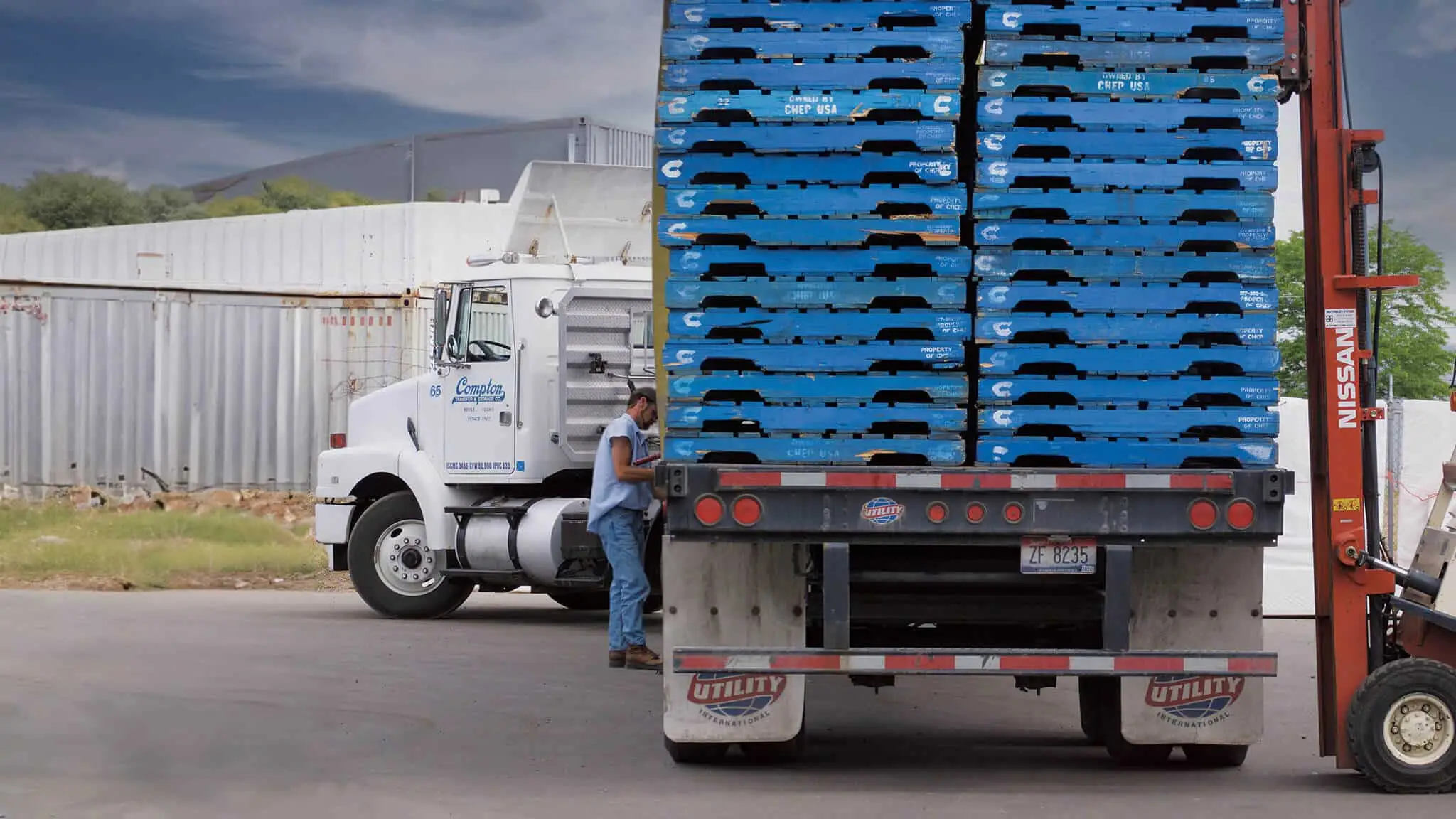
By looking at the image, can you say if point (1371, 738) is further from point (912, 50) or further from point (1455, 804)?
point (912, 50)

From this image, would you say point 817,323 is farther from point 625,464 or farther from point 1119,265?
point 625,464

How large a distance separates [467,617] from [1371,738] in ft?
33.0

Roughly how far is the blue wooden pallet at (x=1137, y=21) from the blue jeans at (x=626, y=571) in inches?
193

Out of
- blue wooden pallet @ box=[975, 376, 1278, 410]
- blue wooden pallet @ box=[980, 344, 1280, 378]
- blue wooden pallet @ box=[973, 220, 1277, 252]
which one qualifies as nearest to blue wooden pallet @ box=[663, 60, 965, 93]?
blue wooden pallet @ box=[973, 220, 1277, 252]

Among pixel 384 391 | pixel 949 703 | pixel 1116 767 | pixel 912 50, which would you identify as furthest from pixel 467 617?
pixel 912 50

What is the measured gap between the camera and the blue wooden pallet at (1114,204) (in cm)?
751

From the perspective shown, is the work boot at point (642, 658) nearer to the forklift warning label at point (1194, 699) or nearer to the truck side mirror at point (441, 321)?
the truck side mirror at point (441, 321)

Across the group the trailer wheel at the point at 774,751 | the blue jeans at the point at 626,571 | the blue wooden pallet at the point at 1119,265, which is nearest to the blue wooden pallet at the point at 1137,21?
the blue wooden pallet at the point at 1119,265

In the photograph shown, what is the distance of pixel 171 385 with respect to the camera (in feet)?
80.4

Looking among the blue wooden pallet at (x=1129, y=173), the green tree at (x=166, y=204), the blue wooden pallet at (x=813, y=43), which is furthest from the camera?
the green tree at (x=166, y=204)

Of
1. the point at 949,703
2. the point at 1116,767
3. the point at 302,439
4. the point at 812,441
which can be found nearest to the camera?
the point at 812,441

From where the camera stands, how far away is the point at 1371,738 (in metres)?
7.62

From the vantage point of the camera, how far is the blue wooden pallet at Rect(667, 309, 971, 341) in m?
7.53

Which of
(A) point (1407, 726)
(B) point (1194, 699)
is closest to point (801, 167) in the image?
(B) point (1194, 699)
